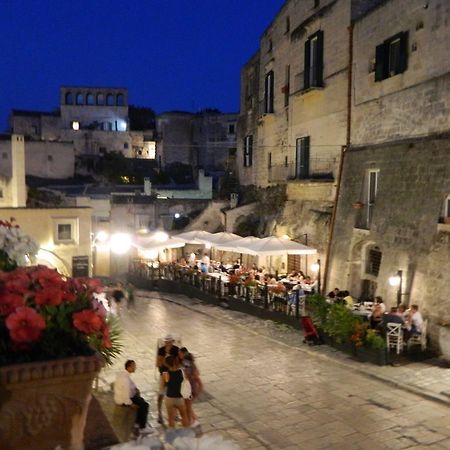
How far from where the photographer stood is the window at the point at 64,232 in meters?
23.7

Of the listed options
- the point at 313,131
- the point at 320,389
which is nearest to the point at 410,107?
the point at 313,131

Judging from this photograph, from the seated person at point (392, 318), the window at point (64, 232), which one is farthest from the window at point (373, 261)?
the window at point (64, 232)

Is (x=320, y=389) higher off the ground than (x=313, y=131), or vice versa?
(x=313, y=131)

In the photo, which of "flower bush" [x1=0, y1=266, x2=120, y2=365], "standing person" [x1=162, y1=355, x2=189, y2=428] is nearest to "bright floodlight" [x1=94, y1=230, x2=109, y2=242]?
"standing person" [x1=162, y1=355, x2=189, y2=428]

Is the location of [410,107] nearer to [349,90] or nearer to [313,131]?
[349,90]

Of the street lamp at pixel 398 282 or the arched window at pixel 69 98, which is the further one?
the arched window at pixel 69 98

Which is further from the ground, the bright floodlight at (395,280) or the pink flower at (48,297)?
the pink flower at (48,297)

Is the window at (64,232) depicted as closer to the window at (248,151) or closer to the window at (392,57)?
the window at (248,151)

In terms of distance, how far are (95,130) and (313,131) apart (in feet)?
139

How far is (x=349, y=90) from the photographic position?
19.6m

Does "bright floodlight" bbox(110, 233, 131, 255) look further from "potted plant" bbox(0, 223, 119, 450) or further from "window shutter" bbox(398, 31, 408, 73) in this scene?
"potted plant" bbox(0, 223, 119, 450)

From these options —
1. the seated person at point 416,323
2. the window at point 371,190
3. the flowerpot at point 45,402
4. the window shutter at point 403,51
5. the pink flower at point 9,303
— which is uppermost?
the window shutter at point 403,51

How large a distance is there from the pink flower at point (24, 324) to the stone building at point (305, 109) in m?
17.9

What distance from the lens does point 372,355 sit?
40.0ft
